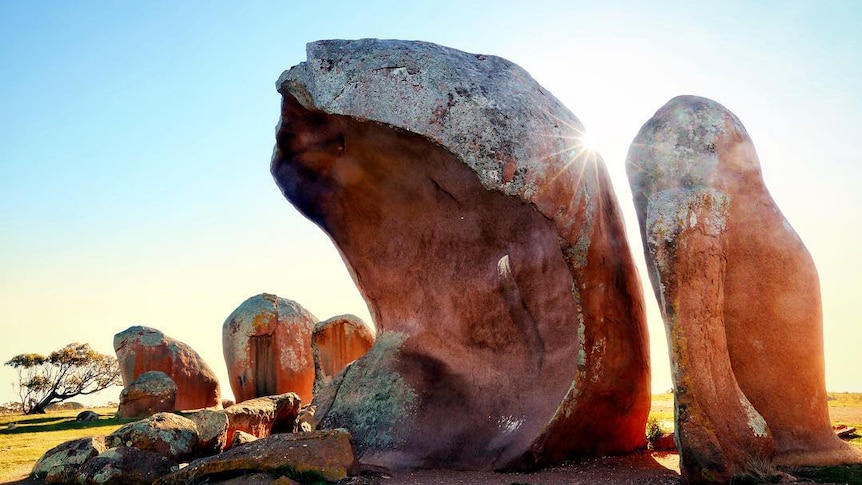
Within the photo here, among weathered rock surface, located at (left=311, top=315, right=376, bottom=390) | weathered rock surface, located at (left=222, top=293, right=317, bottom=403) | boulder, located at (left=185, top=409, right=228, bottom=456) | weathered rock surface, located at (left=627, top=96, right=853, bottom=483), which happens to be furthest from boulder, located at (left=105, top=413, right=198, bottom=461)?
weathered rock surface, located at (left=222, top=293, right=317, bottom=403)

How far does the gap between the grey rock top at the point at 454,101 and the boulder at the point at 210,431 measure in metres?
4.10

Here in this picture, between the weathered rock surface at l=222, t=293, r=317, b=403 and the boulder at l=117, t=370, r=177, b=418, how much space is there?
1555mm

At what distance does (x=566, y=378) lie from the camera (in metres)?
8.22

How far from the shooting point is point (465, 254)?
966 cm

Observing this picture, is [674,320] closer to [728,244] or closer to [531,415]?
[728,244]

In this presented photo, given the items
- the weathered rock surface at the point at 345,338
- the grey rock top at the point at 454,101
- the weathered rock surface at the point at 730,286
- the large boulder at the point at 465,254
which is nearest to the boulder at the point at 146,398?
the weathered rock surface at the point at 345,338

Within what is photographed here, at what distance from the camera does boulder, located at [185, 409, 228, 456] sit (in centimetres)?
906

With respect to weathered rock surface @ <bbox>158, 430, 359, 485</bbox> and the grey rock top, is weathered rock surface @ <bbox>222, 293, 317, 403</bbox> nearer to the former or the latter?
the grey rock top

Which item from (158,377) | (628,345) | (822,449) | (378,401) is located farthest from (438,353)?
(158,377)

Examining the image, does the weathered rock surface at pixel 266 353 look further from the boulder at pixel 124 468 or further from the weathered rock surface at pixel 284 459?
the weathered rock surface at pixel 284 459

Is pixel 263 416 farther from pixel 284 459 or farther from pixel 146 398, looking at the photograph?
pixel 146 398

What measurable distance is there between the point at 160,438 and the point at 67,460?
3.32ft

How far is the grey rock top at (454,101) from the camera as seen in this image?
287 inches

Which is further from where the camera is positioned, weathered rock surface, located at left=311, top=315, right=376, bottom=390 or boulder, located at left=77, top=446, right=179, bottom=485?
weathered rock surface, located at left=311, top=315, right=376, bottom=390
